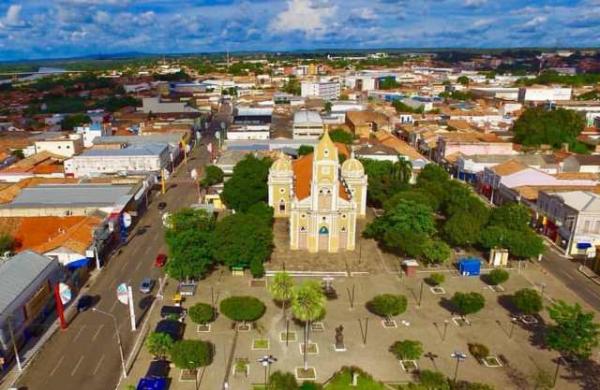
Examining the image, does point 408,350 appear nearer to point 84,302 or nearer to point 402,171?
point 84,302

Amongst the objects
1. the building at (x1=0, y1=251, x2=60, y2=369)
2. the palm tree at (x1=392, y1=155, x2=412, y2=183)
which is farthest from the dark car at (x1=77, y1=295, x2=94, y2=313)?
the palm tree at (x1=392, y1=155, x2=412, y2=183)

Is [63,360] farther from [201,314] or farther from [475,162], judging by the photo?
[475,162]

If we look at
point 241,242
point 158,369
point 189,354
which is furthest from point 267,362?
point 241,242

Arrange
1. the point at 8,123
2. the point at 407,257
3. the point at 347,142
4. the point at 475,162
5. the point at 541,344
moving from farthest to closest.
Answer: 1. the point at 8,123
2. the point at 347,142
3. the point at 475,162
4. the point at 407,257
5. the point at 541,344

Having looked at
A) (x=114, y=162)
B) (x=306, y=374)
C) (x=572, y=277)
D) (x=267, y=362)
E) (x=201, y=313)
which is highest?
(x=114, y=162)

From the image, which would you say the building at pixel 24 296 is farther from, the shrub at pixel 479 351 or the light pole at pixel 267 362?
the shrub at pixel 479 351

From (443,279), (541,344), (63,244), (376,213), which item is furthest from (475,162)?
(63,244)
